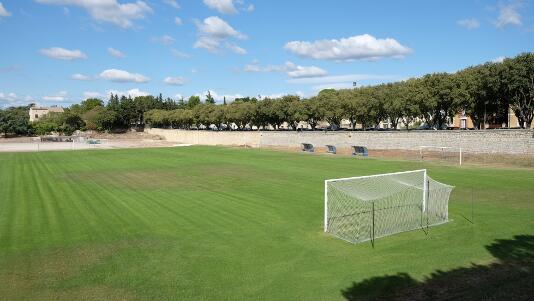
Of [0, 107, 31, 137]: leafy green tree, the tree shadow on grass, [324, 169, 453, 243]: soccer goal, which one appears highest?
[0, 107, 31, 137]: leafy green tree

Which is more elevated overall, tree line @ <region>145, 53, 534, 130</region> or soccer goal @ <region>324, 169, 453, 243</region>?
tree line @ <region>145, 53, 534, 130</region>

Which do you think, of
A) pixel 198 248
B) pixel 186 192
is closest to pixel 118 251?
pixel 198 248

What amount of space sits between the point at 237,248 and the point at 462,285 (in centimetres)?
671

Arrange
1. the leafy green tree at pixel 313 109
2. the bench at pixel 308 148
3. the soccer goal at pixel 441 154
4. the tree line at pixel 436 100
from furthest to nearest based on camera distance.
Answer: the leafy green tree at pixel 313 109, the bench at pixel 308 148, the tree line at pixel 436 100, the soccer goal at pixel 441 154

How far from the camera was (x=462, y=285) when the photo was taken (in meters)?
11.0

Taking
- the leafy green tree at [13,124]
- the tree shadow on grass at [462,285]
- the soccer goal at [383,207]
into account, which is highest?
the leafy green tree at [13,124]

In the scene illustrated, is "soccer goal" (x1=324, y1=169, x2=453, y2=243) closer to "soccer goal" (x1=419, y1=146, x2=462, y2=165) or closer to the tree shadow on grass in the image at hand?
the tree shadow on grass

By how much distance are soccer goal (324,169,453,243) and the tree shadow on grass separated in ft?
11.7

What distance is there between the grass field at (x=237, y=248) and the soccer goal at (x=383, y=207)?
2.05 ft

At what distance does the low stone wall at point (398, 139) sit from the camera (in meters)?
41.2

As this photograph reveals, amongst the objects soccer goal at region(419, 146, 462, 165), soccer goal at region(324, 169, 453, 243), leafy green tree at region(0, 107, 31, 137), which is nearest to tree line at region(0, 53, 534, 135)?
soccer goal at region(419, 146, 462, 165)

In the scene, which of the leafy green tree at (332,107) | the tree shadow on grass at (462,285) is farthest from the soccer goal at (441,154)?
the tree shadow on grass at (462,285)

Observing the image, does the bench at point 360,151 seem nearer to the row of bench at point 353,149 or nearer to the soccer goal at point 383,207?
the row of bench at point 353,149

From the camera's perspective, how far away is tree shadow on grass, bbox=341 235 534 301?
1036 centimetres
